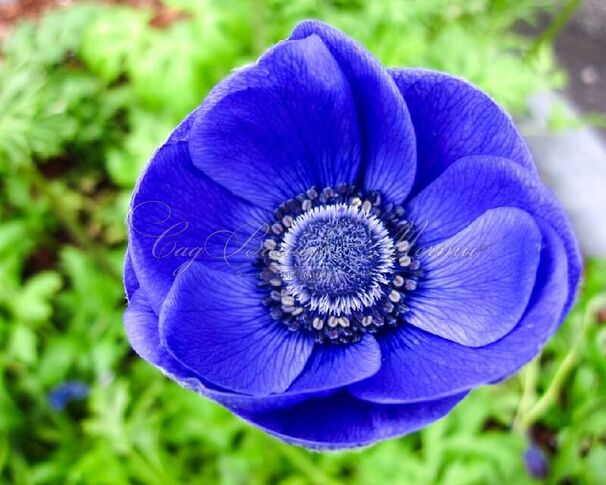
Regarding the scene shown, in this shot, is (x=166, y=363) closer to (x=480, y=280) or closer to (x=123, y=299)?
(x=480, y=280)

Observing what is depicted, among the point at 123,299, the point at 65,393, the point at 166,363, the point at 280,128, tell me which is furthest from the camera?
the point at 123,299

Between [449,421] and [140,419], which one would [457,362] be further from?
[140,419]

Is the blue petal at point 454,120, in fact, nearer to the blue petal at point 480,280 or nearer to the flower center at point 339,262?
the blue petal at point 480,280

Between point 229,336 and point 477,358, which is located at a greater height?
point 477,358

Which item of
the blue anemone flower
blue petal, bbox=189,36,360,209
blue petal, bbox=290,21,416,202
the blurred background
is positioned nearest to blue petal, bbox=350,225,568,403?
the blue anemone flower

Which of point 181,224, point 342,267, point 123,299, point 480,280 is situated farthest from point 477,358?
point 123,299

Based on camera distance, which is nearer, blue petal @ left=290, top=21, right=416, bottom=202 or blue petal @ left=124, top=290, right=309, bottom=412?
blue petal @ left=124, top=290, right=309, bottom=412

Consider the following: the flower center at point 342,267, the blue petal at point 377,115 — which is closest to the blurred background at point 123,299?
the flower center at point 342,267

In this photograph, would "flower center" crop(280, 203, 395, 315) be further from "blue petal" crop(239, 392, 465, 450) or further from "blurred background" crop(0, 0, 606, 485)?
"blurred background" crop(0, 0, 606, 485)
